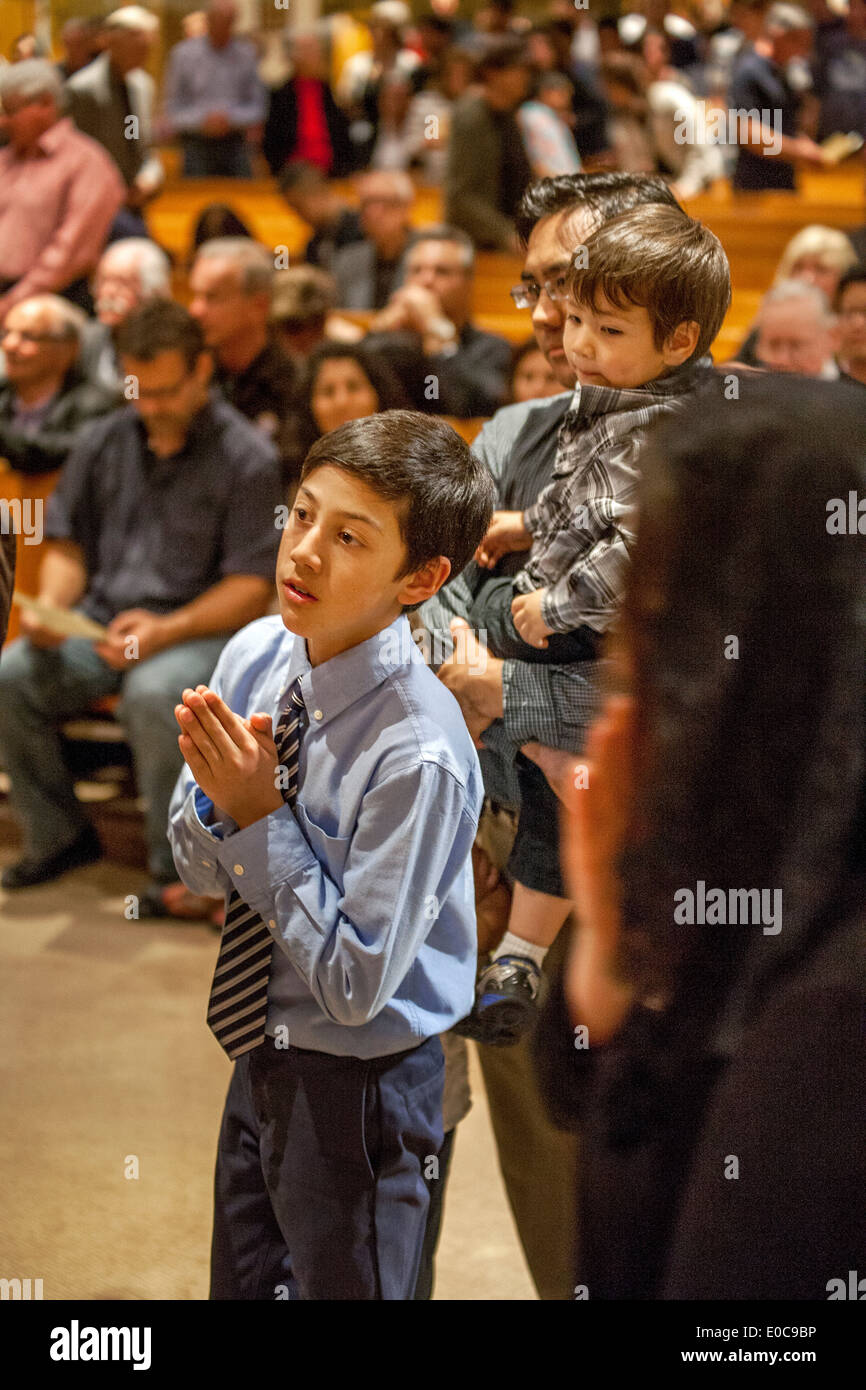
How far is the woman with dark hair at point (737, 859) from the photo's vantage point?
565mm

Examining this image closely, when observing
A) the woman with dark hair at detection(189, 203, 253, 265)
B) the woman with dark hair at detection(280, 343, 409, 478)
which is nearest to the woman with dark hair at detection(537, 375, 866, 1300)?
the woman with dark hair at detection(280, 343, 409, 478)

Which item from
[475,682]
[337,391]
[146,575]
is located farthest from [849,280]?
[475,682]

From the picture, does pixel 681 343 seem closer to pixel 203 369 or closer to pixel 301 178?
pixel 203 369

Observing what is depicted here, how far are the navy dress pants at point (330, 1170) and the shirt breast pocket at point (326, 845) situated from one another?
0.57ft

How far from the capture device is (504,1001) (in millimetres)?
1198

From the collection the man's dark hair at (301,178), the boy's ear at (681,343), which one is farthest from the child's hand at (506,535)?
the man's dark hair at (301,178)

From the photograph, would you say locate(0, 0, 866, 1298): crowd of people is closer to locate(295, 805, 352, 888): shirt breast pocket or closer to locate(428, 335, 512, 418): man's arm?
locate(295, 805, 352, 888): shirt breast pocket

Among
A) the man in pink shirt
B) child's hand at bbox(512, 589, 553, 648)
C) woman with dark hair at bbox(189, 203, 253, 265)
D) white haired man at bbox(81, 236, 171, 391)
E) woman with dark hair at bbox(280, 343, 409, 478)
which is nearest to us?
child's hand at bbox(512, 589, 553, 648)

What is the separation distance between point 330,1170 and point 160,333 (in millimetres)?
2026

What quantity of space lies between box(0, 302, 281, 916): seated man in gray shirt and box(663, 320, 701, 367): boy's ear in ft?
3.71

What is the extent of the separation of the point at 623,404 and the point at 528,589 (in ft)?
0.59

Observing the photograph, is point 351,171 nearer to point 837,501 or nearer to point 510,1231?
point 510,1231

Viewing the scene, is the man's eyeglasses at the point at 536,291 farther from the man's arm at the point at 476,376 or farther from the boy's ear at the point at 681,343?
the man's arm at the point at 476,376

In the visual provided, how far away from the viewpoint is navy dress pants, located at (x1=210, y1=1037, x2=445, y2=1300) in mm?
1122
